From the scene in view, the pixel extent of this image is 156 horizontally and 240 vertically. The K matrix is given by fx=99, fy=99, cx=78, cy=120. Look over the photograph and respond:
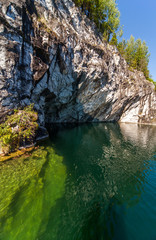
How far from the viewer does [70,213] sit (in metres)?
5.48

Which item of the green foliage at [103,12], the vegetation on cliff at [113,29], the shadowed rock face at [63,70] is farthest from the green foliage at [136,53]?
the green foliage at [103,12]

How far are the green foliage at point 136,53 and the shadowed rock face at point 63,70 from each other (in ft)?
21.6

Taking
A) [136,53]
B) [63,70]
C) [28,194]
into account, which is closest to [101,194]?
[28,194]

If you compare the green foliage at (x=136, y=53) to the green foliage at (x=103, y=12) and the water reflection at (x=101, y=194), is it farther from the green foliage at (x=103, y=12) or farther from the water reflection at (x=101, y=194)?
the water reflection at (x=101, y=194)

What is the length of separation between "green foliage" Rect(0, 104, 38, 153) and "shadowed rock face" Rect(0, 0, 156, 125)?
1532 millimetres

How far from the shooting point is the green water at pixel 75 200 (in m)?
4.66

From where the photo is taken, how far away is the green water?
15.3 ft

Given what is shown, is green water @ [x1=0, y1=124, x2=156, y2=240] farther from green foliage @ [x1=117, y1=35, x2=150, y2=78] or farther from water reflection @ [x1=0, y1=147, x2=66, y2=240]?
green foliage @ [x1=117, y1=35, x2=150, y2=78]

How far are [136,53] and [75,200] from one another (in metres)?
65.7

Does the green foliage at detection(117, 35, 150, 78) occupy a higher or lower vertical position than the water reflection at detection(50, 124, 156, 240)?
higher

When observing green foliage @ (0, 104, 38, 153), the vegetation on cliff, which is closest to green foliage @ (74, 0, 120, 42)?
the vegetation on cliff

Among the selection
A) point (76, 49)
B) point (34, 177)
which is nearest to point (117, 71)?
point (76, 49)

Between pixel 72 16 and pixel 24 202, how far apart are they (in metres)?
38.2

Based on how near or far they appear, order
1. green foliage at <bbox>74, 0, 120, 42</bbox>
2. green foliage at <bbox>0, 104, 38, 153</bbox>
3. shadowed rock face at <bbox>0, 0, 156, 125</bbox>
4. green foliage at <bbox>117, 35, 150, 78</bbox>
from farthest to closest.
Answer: green foliage at <bbox>117, 35, 150, 78</bbox>, green foliage at <bbox>74, 0, 120, 42</bbox>, shadowed rock face at <bbox>0, 0, 156, 125</bbox>, green foliage at <bbox>0, 104, 38, 153</bbox>
